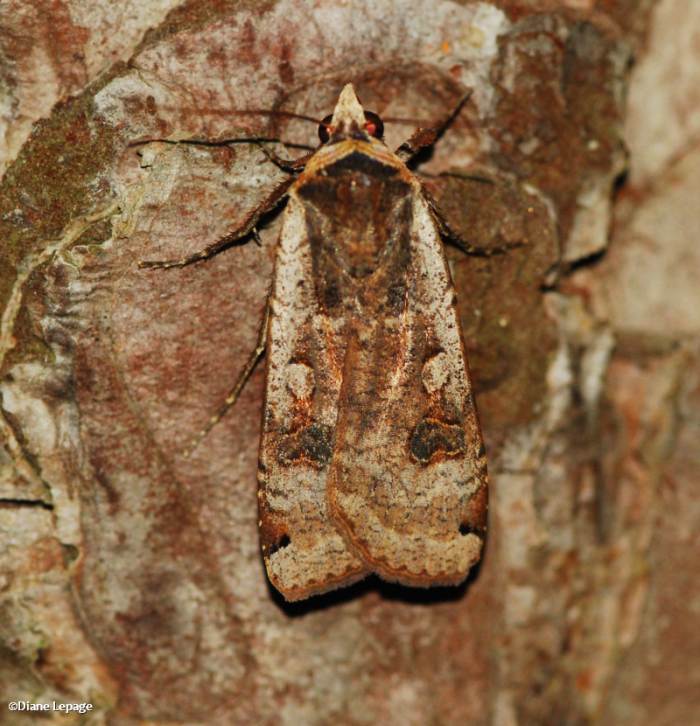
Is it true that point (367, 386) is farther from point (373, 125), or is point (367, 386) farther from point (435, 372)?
point (373, 125)

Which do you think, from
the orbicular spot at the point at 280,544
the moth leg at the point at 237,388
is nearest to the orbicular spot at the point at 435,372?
the moth leg at the point at 237,388

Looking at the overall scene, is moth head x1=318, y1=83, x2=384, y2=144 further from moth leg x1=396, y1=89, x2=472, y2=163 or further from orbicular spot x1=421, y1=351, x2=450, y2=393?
orbicular spot x1=421, y1=351, x2=450, y2=393

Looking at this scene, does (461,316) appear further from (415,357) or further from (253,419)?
(253,419)

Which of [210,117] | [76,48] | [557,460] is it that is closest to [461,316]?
[557,460]

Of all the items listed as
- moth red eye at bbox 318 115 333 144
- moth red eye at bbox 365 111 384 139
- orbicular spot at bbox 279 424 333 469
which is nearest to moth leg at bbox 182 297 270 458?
orbicular spot at bbox 279 424 333 469

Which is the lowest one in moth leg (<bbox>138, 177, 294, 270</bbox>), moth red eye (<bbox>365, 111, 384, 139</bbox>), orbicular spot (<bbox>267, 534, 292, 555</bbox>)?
orbicular spot (<bbox>267, 534, 292, 555</bbox>)

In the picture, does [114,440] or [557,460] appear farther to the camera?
[557,460]
